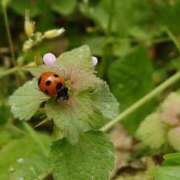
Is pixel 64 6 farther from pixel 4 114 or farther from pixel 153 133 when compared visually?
pixel 153 133

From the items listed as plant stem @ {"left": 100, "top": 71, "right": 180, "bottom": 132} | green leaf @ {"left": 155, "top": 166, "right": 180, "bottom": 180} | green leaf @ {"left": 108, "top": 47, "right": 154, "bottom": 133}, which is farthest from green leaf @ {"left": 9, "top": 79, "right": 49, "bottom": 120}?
green leaf @ {"left": 108, "top": 47, "right": 154, "bottom": 133}

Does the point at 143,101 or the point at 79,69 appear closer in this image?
the point at 79,69

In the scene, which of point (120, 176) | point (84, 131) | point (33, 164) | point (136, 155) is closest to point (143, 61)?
point (136, 155)

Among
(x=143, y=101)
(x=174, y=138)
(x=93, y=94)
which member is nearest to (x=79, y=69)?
(x=93, y=94)

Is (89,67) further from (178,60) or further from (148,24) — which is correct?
(148,24)

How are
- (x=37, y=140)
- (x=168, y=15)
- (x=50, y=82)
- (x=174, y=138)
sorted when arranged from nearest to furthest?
(x=50, y=82) → (x=174, y=138) → (x=37, y=140) → (x=168, y=15)

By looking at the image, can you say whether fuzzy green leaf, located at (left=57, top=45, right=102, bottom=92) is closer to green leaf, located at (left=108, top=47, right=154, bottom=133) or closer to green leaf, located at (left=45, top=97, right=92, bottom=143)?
green leaf, located at (left=45, top=97, right=92, bottom=143)
